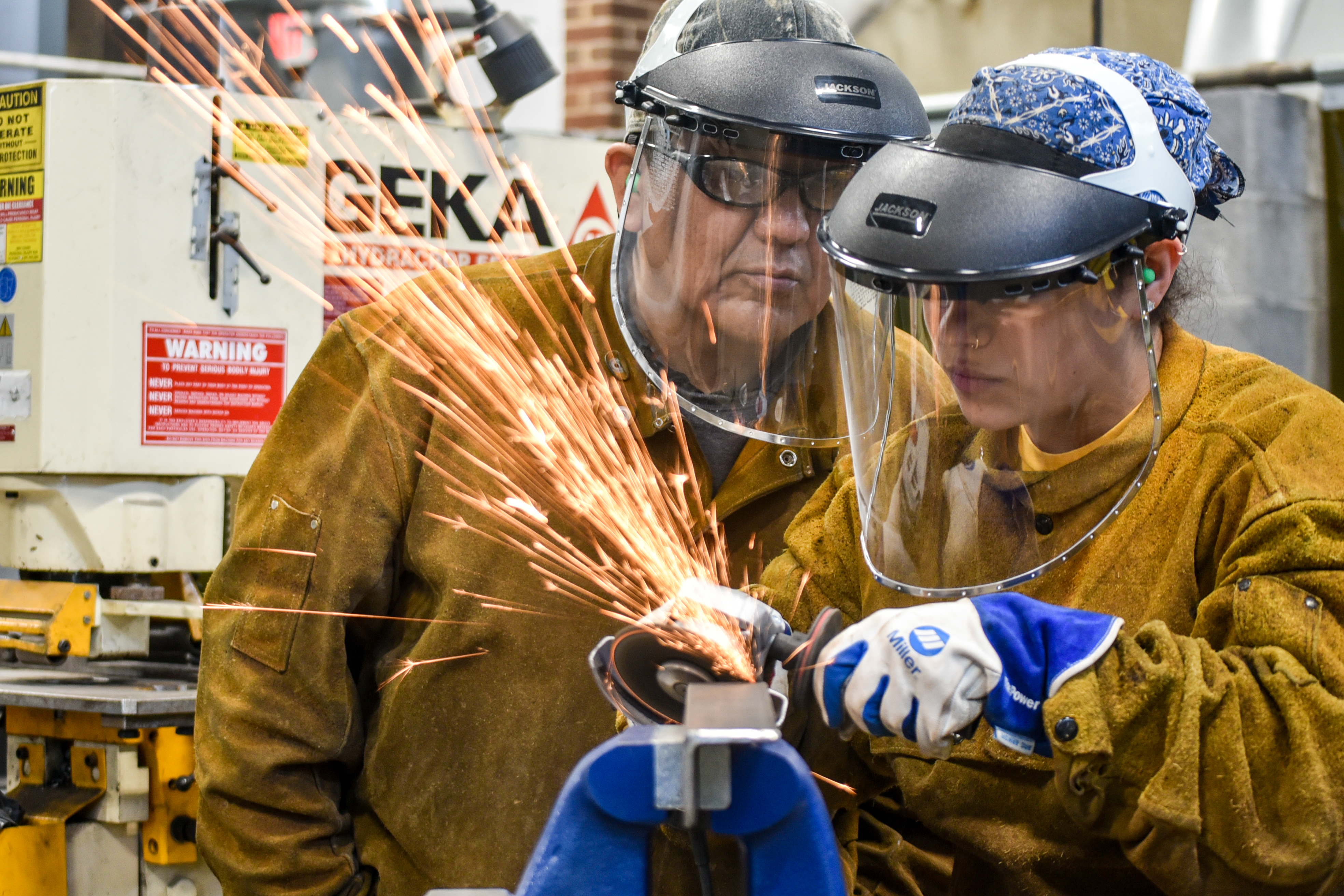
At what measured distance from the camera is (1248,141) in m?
4.01

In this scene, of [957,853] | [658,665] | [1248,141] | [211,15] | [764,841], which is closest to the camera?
[764,841]

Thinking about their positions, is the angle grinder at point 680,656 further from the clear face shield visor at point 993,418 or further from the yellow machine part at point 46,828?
the yellow machine part at point 46,828

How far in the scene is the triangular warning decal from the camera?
3656mm

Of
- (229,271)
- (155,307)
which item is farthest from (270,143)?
(155,307)

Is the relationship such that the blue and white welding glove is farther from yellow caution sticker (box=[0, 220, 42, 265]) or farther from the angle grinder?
yellow caution sticker (box=[0, 220, 42, 265])

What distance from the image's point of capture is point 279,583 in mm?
2379

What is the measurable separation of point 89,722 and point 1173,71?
2.69 meters

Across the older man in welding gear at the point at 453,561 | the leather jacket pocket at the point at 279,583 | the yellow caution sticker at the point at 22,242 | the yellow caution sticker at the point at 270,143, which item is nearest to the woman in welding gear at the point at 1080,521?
the older man in welding gear at the point at 453,561

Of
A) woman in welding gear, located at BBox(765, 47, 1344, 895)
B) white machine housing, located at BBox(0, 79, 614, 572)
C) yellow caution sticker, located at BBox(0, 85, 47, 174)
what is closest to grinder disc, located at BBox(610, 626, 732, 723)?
woman in welding gear, located at BBox(765, 47, 1344, 895)

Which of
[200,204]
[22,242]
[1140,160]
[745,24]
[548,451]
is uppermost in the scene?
[745,24]

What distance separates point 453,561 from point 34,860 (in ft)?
4.75

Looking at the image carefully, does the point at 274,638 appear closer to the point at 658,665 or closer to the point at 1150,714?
the point at 658,665

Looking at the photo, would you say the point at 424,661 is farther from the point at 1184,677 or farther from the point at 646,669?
the point at 1184,677

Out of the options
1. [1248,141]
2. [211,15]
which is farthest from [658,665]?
[1248,141]
